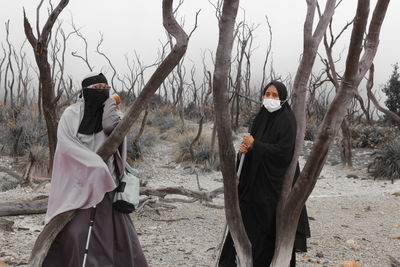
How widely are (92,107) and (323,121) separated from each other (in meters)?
1.63

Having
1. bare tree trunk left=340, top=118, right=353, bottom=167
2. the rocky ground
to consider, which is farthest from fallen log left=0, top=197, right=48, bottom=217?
bare tree trunk left=340, top=118, right=353, bottom=167

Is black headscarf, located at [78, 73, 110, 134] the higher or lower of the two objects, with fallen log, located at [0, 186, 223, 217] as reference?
higher

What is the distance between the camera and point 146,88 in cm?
269

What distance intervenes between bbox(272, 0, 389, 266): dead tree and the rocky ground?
1100 millimetres

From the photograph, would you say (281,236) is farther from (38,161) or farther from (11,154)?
(11,154)

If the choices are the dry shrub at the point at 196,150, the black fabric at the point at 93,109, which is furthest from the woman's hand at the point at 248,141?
the dry shrub at the point at 196,150

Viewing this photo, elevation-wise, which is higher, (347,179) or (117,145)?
(117,145)

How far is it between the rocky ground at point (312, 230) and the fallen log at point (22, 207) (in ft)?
0.38

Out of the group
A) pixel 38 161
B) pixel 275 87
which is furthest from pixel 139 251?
pixel 38 161

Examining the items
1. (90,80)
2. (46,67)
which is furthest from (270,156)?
(46,67)

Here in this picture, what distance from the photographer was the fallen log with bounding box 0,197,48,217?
4.64 m

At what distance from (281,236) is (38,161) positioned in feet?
23.2

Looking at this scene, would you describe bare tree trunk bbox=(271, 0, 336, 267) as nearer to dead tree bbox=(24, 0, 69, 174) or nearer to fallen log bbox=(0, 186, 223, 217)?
fallen log bbox=(0, 186, 223, 217)

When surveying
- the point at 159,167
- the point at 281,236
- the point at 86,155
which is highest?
the point at 86,155
